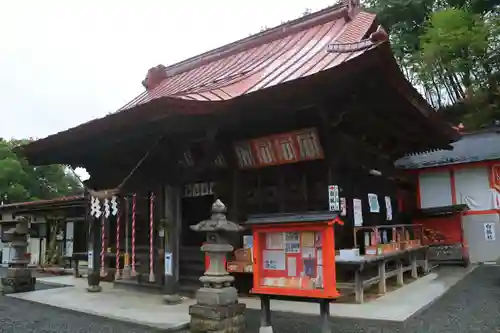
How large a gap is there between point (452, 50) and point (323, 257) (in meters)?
19.7

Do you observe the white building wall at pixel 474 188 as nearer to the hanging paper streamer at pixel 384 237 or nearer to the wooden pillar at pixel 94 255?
the hanging paper streamer at pixel 384 237

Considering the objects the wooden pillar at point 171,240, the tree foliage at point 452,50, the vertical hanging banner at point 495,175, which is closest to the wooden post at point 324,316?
the wooden pillar at point 171,240

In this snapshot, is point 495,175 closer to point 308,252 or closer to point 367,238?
point 367,238

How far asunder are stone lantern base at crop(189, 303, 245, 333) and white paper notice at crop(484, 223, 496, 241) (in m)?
10.2

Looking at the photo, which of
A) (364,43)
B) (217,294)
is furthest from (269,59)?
(217,294)

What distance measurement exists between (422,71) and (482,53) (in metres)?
2.97

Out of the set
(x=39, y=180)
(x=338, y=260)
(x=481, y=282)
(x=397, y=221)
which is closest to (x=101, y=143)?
(x=338, y=260)

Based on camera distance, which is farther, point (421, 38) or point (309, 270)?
point (421, 38)

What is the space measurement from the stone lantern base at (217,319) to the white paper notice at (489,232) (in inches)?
402

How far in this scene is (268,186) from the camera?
7.99m

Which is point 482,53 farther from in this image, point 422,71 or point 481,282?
point 481,282

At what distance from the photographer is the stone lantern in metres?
9.28

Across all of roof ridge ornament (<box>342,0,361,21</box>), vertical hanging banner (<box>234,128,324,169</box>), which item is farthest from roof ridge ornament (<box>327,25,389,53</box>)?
roof ridge ornament (<box>342,0,361,21</box>)

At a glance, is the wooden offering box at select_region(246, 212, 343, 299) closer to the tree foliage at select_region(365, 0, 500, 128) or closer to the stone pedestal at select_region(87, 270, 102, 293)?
the stone pedestal at select_region(87, 270, 102, 293)
